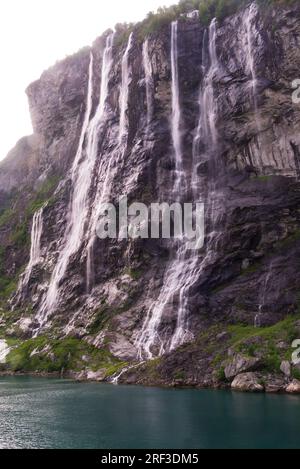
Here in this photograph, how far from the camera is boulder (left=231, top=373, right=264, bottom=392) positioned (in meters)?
43.3

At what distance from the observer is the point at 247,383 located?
4384 cm

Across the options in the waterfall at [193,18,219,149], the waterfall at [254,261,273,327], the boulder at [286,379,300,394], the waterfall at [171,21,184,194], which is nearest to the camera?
the boulder at [286,379,300,394]

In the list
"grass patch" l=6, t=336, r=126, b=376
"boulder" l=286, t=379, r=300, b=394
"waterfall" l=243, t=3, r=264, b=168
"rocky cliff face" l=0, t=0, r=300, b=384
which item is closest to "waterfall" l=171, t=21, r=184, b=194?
"rocky cliff face" l=0, t=0, r=300, b=384

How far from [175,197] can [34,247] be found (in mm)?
32506

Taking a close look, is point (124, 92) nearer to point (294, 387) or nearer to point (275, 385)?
point (275, 385)

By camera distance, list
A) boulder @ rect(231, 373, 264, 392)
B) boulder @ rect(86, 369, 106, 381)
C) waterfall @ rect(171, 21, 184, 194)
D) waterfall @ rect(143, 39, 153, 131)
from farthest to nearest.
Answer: waterfall @ rect(143, 39, 153, 131), waterfall @ rect(171, 21, 184, 194), boulder @ rect(86, 369, 106, 381), boulder @ rect(231, 373, 264, 392)

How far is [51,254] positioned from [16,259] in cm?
1658

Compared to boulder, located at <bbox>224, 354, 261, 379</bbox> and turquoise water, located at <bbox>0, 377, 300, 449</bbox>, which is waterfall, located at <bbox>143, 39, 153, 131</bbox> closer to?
boulder, located at <bbox>224, 354, 261, 379</bbox>

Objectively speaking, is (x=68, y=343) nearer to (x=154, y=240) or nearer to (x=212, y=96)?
(x=154, y=240)

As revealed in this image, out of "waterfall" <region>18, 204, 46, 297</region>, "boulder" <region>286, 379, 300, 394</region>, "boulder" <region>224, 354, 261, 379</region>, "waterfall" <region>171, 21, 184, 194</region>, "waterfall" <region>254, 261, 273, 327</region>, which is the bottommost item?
"boulder" <region>286, 379, 300, 394</region>

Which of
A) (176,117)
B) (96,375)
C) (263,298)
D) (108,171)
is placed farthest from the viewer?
(108,171)

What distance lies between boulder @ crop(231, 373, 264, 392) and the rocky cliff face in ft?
12.0

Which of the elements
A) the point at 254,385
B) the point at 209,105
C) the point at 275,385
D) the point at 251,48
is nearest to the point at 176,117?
the point at 209,105

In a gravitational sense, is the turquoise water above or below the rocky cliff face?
below
